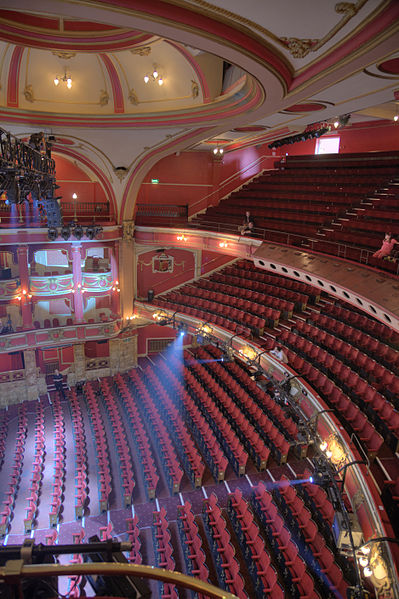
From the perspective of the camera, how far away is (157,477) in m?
9.03

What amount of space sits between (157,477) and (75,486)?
6.54 ft

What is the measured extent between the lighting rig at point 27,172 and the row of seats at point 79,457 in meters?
5.99

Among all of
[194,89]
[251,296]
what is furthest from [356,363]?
[194,89]

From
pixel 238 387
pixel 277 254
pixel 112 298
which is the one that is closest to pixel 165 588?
pixel 238 387

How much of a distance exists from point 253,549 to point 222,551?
0.53 m

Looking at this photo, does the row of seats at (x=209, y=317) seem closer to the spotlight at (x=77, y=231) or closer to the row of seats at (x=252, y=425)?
the row of seats at (x=252, y=425)

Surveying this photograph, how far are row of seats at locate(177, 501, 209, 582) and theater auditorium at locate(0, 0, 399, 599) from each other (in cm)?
4

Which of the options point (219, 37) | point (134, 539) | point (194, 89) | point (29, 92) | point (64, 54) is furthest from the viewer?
point (29, 92)

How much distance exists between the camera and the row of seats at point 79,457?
881cm

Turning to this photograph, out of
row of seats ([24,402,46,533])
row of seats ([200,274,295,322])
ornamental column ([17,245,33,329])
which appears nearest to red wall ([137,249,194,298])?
row of seats ([200,274,295,322])

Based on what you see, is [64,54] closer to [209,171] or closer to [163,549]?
[209,171]

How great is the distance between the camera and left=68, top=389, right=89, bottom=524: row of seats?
8.81 m

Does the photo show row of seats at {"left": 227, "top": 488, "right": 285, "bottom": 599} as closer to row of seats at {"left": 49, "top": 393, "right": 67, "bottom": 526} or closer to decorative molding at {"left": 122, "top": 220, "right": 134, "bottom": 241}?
row of seats at {"left": 49, "top": 393, "right": 67, "bottom": 526}

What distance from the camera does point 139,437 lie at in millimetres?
10602
